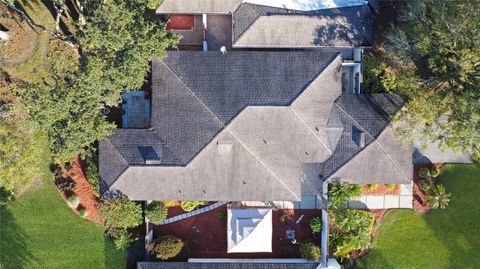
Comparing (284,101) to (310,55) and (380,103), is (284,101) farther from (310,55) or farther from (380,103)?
(380,103)

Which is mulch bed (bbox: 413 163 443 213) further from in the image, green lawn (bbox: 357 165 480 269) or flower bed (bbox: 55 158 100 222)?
flower bed (bbox: 55 158 100 222)

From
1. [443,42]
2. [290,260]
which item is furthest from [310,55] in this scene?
[290,260]

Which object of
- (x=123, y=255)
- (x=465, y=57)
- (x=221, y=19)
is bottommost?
(x=123, y=255)

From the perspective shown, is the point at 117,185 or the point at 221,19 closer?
the point at 117,185

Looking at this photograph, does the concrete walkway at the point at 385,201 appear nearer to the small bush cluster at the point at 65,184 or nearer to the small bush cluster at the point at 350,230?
the small bush cluster at the point at 350,230

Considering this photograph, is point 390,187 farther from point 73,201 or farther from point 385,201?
point 73,201
